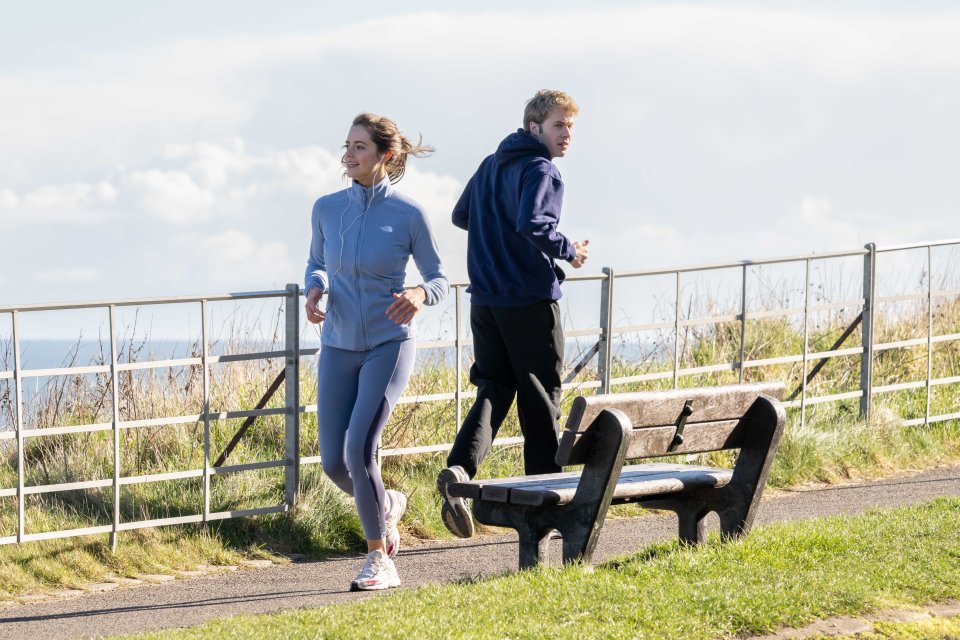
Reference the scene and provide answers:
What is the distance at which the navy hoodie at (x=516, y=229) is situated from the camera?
736 cm

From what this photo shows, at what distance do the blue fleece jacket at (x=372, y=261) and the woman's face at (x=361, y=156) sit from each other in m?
0.08

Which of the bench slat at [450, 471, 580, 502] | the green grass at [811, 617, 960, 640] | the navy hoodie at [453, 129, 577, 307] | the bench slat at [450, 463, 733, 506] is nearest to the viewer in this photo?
the green grass at [811, 617, 960, 640]

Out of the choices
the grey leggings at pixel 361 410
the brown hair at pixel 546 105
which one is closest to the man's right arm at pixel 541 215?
the brown hair at pixel 546 105

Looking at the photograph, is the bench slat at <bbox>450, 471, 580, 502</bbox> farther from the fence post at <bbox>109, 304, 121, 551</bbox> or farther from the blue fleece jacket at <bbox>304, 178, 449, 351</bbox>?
the fence post at <bbox>109, 304, 121, 551</bbox>

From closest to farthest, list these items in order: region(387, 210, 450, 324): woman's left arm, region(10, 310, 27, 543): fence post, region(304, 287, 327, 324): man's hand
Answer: region(387, 210, 450, 324): woman's left arm < region(304, 287, 327, 324): man's hand < region(10, 310, 27, 543): fence post

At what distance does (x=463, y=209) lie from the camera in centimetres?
794

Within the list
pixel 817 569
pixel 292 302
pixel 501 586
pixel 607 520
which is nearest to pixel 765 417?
pixel 817 569

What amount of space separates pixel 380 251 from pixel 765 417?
2137 mm

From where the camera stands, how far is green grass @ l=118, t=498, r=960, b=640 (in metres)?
5.52

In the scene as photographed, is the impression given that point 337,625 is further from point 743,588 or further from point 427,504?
point 427,504

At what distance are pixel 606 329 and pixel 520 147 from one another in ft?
9.20

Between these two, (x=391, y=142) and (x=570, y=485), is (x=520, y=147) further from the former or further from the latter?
(x=570, y=485)

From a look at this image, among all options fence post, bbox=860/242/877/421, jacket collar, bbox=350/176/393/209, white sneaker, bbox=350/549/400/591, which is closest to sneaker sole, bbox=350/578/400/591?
white sneaker, bbox=350/549/400/591

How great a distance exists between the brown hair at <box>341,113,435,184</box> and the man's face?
76 centimetres
